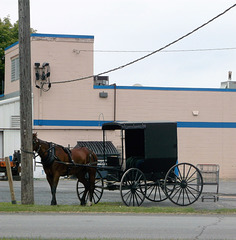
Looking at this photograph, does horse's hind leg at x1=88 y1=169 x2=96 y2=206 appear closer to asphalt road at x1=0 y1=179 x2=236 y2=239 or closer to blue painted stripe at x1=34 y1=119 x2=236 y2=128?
asphalt road at x1=0 y1=179 x2=236 y2=239

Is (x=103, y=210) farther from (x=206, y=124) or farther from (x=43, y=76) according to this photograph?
(x=206, y=124)

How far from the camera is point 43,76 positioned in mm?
34281

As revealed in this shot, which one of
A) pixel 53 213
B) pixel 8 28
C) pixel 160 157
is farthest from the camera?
pixel 8 28

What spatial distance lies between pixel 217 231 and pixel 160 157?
661 cm

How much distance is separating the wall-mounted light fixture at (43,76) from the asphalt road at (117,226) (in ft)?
66.3

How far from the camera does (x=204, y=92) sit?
3706 cm

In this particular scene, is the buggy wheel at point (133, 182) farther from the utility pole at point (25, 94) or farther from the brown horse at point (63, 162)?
the utility pole at point (25, 94)

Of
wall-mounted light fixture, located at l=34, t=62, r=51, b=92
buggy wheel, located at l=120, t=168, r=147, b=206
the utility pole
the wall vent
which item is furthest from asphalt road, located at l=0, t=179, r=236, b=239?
the wall vent

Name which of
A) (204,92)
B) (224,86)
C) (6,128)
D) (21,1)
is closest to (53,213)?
(21,1)

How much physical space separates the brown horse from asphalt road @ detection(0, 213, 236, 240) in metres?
2.71

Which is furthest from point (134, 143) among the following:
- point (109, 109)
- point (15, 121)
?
point (15, 121)

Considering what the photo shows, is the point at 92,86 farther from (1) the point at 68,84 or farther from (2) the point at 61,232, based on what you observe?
(2) the point at 61,232

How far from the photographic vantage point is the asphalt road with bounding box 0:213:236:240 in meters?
11.3

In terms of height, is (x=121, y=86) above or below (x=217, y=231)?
above
